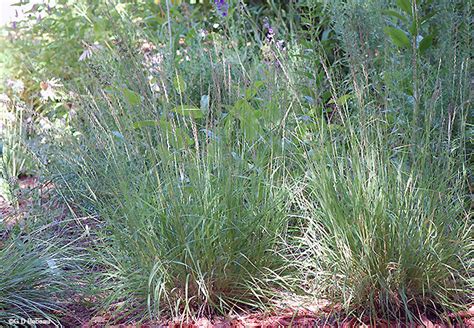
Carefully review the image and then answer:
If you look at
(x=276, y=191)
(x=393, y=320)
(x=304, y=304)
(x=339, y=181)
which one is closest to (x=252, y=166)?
(x=276, y=191)

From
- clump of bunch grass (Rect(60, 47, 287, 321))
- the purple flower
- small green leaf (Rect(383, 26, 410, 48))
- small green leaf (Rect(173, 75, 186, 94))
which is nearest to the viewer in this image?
clump of bunch grass (Rect(60, 47, 287, 321))

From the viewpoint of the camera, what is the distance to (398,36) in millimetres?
3297

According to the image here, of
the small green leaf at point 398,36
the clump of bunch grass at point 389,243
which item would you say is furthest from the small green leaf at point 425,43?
the clump of bunch grass at point 389,243

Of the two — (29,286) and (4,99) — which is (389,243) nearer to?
(29,286)

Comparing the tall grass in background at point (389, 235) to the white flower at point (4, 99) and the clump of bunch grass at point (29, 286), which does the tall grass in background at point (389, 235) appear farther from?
the white flower at point (4, 99)

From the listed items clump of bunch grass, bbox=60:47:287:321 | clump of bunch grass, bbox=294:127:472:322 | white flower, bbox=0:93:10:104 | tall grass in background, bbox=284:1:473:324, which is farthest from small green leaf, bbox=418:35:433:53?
white flower, bbox=0:93:10:104

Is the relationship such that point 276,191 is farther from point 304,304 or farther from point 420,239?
point 420,239

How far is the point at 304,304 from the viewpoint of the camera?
2.65 metres

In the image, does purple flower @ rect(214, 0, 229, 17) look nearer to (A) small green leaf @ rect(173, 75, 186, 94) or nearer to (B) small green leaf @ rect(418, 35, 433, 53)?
(A) small green leaf @ rect(173, 75, 186, 94)

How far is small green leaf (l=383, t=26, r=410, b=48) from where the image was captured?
3275mm

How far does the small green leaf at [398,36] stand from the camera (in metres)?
3.28

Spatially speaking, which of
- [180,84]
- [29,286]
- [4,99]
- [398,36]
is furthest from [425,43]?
[4,99]

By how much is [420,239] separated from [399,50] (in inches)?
57.9

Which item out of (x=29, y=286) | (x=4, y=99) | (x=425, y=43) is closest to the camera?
(x=29, y=286)
